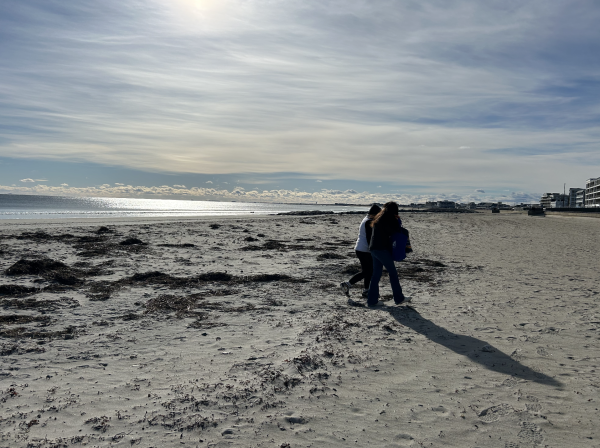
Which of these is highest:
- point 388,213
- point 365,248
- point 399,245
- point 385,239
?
point 388,213

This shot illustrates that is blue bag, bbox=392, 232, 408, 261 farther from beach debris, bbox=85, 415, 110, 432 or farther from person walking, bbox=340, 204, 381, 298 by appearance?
beach debris, bbox=85, 415, 110, 432

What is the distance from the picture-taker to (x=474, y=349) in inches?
239

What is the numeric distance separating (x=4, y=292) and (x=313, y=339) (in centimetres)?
736

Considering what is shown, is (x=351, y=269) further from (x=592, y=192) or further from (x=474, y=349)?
(x=592, y=192)

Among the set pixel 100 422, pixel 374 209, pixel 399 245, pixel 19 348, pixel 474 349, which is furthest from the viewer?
pixel 374 209

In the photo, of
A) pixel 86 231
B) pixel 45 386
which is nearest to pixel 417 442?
pixel 45 386

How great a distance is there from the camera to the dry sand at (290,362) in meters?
3.94

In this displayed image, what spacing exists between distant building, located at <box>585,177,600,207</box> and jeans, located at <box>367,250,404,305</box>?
541 ft

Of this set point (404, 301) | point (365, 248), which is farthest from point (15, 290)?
point (404, 301)

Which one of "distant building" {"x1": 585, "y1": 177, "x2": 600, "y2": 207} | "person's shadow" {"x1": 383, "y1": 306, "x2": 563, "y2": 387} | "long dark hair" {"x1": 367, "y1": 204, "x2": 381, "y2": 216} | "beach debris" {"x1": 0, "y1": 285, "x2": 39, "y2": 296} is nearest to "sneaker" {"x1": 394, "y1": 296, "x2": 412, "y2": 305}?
"person's shadow" {"x1": 383, "y1": 306, "x2": 563, "y2": 387}

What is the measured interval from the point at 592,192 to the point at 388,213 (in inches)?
7194

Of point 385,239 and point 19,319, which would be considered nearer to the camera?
point 19,319

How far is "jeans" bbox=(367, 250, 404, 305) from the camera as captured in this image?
26.9 feet

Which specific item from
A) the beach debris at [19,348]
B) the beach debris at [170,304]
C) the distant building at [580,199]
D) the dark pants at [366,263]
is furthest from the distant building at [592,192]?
the beach debris at [19,348]
